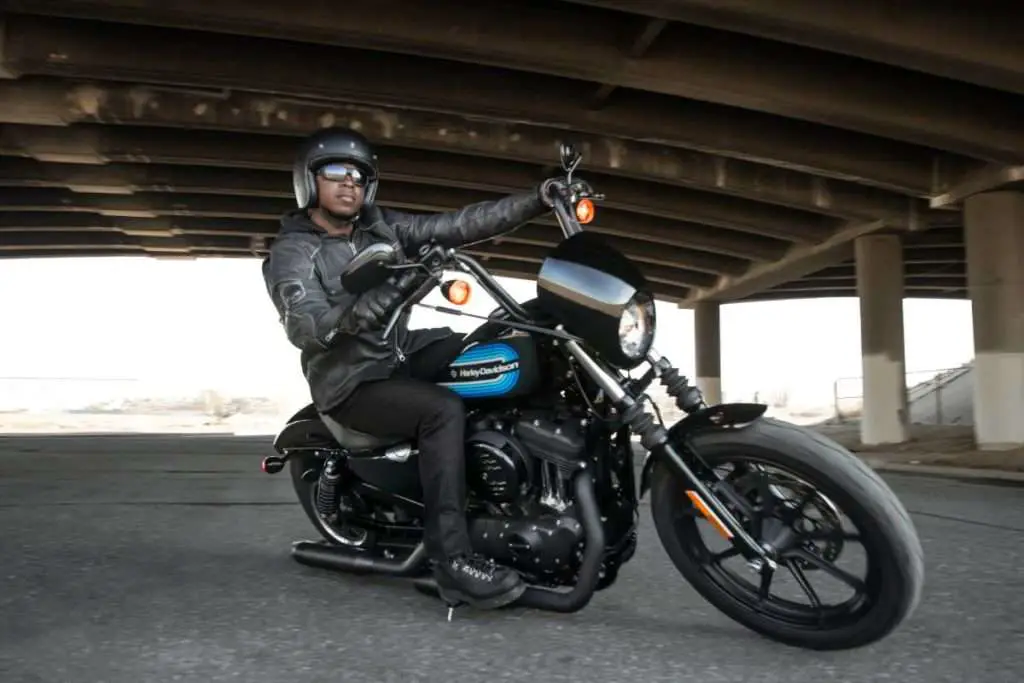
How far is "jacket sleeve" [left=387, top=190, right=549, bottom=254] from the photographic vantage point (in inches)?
152

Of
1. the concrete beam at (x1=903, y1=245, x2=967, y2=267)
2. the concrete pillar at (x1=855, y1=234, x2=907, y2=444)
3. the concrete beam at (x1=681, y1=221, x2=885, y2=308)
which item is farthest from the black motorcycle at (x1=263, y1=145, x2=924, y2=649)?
the concrete beam at (x1=903, y1=245, x2=967, y2=267)

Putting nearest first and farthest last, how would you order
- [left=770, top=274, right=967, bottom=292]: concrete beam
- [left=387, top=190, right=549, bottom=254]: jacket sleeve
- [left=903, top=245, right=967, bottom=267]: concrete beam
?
[left=387, top=190, right=549, bottom=254]: jacket sleeve → [left=903, top=245, right=967, bottom=267]: concrete beam → [left=770, top=274, right=967, bottom=292]: concrete beam

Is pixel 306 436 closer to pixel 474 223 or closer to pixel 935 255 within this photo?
pixel 474 223

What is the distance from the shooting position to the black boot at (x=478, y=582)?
3.44m

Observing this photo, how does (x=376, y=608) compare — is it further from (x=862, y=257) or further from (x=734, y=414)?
(x=862, y=257)

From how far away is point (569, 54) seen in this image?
12.2 meters

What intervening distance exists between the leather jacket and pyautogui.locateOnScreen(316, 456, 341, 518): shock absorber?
0.49m

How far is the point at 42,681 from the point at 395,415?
1.53 metres

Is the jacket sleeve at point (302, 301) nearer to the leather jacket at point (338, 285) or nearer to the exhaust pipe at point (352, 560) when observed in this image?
the leather jacket at point (338, 285)

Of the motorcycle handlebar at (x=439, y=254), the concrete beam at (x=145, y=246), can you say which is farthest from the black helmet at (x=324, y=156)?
the concrete beam at (x=145, y=246)

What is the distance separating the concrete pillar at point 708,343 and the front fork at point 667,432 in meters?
30.8

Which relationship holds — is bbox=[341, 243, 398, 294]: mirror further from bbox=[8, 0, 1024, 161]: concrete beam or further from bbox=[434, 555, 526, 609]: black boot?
bbox=[8, 0, 1024, 161]: concrete beam

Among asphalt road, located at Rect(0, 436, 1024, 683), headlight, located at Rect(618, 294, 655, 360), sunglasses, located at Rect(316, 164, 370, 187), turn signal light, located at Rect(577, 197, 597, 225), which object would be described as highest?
sunglasses, located at Rect(316, 164, 370, 187)

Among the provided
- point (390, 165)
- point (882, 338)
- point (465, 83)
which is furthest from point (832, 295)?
point (465, 83)
